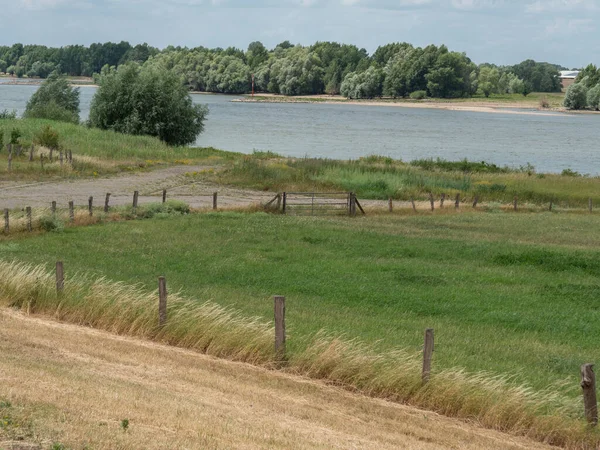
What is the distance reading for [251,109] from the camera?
193 m

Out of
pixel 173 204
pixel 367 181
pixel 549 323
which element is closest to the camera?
pixel 549 323

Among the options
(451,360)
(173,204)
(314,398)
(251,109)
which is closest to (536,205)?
(173,204)

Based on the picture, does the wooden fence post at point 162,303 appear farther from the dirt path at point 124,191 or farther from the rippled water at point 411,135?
the rippled water at point 411,135

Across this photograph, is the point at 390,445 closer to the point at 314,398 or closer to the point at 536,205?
the point at 314,398

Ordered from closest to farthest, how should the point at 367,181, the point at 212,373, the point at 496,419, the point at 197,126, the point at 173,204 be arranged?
the point at 496,419 → the point at 212,373 → the point at 173,204 → the point at 367,181 → the point at 197,126

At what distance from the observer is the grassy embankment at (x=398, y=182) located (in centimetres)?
5744

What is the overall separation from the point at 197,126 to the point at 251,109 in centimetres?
10547

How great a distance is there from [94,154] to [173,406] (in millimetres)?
57043

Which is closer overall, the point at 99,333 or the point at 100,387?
the point at 100,387

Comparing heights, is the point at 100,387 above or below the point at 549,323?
above

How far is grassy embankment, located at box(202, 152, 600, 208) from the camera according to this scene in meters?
57.4

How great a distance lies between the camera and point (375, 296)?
23.3 meters

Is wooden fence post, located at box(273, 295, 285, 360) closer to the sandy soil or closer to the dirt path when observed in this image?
the sandy soil

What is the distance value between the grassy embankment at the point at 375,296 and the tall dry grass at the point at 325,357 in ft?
0.09
